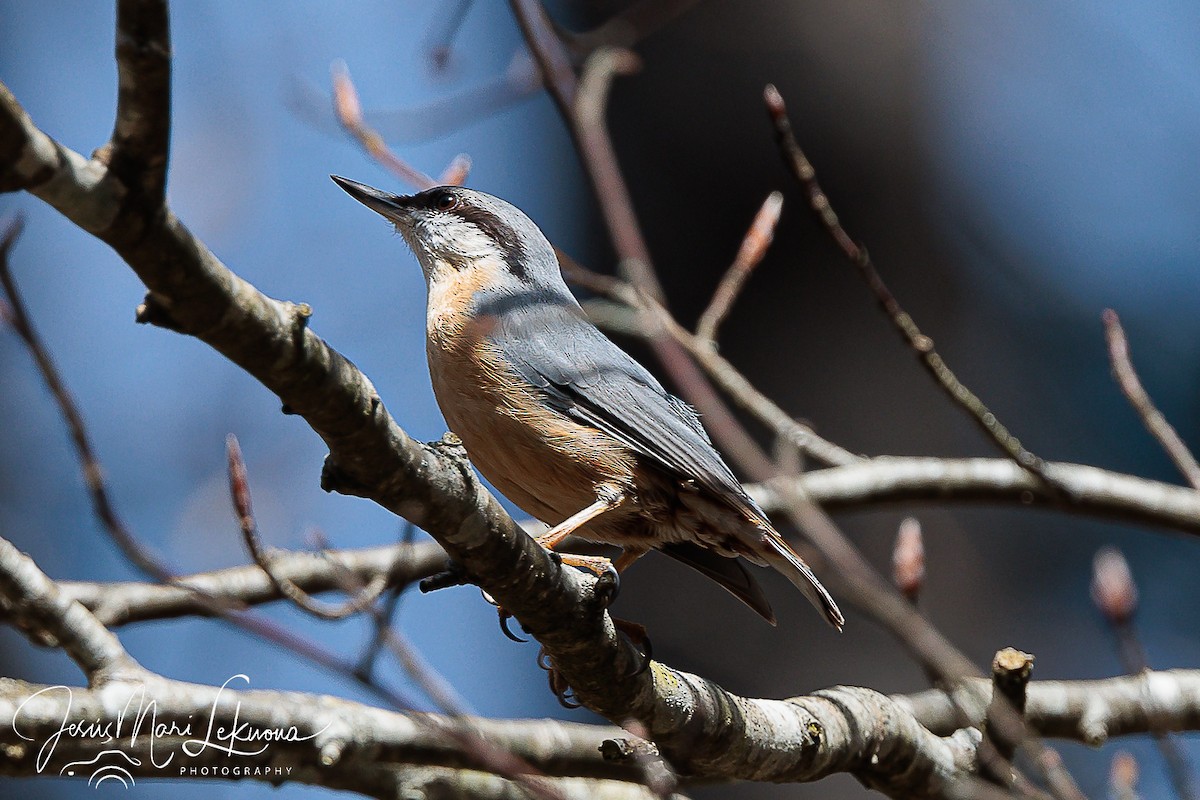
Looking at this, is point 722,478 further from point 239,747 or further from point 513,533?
point 239,747

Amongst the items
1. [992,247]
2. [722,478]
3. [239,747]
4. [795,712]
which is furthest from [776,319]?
[239,747]

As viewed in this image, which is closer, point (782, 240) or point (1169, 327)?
point (782, 240)

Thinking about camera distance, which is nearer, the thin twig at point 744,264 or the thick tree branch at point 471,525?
the thick tree branch at point 471,525

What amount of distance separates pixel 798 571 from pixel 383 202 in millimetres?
1888

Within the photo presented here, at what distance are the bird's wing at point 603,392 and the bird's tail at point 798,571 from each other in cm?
10

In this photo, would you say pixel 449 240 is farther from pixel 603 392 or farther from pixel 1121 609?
pixel 1121 609

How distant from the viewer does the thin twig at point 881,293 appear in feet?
8.02

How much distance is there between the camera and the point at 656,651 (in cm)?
469

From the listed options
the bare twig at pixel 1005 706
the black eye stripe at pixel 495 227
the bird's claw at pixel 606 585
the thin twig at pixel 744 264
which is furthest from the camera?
the black eye stripe at pixel 495 227

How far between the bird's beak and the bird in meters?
0.51

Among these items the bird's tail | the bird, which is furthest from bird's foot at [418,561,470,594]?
the bird's tail

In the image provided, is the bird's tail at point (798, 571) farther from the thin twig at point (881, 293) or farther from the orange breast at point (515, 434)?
the thin twig at point (881, 293)

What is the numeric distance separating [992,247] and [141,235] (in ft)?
16.4

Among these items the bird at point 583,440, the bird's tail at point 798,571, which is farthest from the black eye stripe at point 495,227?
the bird's tail at point 798,571
